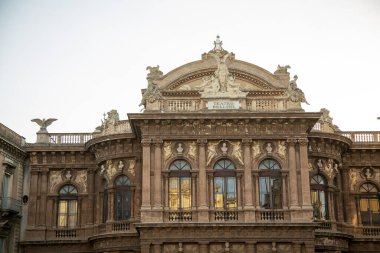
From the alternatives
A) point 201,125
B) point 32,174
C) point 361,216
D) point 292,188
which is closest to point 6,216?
point 32,174

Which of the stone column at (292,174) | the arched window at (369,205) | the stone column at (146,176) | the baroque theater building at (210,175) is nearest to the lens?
the baroque theater building at (210,175)

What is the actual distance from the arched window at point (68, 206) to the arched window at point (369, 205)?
17.7 metres

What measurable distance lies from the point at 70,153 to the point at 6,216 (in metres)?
5.55

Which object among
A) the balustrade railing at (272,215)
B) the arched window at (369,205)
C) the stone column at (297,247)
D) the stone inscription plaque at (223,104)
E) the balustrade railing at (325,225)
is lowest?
the stone column at (297,247)

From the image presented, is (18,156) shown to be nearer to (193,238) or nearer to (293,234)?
(193,238)

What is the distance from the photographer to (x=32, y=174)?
38875 millimetres

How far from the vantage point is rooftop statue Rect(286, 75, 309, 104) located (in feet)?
111

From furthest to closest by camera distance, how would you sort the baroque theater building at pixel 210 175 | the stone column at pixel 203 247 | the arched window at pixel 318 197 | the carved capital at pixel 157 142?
1. the arched window at pixel 318 197
2. the carved capital at pixel 157 142
3. the baroque theater building at pixel 210 175
4. the stone column at pixel 203 247

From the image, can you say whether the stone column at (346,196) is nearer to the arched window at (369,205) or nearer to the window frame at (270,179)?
the arched window at (369,205)

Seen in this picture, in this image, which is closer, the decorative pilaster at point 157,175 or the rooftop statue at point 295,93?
the decorative pilaster at point 157,175

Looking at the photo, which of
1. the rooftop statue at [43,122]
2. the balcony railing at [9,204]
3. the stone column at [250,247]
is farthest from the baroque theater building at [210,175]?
the balcony railing at [9,204]

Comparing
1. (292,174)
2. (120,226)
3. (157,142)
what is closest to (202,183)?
(157,142)

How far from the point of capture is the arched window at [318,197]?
1399 inches

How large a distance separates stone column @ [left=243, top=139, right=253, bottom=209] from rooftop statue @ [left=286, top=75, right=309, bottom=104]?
3368 millimetres
